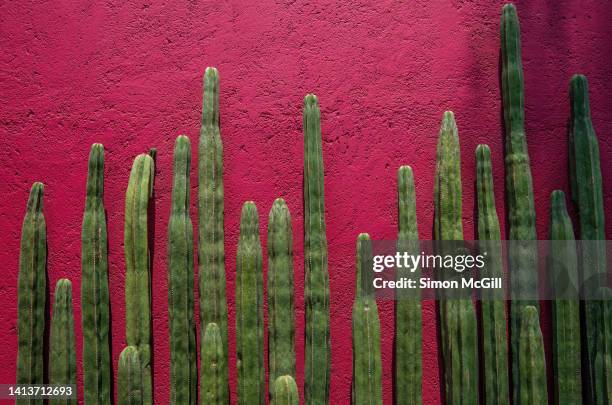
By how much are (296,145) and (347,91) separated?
466mm

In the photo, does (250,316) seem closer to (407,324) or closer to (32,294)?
(407,324)

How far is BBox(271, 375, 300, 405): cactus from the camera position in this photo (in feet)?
10.6

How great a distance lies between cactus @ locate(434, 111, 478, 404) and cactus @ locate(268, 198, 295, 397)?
0.88m

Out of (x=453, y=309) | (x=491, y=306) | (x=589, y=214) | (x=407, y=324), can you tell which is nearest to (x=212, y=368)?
(x=407, y=324)

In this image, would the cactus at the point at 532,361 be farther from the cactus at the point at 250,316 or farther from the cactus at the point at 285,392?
the cactus at the point at 250,316

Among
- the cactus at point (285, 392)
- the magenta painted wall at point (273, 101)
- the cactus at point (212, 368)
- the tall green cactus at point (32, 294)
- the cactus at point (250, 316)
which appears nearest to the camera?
the cactus at point (285, 392)

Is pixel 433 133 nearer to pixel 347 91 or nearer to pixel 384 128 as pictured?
pixel 384 128

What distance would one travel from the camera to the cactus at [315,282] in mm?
3494

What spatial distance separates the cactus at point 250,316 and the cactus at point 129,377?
561 mm

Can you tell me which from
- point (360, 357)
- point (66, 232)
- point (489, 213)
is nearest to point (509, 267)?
point (489, 213)

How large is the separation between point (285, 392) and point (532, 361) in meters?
1.37

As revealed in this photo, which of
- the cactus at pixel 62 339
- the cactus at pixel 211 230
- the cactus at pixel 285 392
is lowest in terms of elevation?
the cactus at pixel 285 392

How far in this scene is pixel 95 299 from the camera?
11.7 ft

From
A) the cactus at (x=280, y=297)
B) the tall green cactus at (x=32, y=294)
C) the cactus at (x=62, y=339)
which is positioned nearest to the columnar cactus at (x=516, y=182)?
the cactus at (x=280, y=297)
